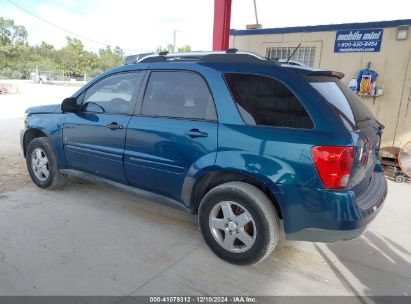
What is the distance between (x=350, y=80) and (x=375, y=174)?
149 inches

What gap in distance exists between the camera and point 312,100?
8.30 ft

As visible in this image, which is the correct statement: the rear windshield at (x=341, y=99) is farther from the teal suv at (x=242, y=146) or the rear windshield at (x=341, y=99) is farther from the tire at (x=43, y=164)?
the tire at (x=43, y=164)

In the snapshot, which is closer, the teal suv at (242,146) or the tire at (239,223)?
the teal suv at (242,146)

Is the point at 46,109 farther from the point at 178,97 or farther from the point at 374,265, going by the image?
the point at 374,265

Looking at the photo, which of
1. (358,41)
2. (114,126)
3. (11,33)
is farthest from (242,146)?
(11,33)

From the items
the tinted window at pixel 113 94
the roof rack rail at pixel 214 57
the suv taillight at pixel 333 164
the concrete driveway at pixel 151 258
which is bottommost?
the concrete driveway at pixel 151 258

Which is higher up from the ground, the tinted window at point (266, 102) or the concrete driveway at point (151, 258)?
the tinted window at point (266, 102)

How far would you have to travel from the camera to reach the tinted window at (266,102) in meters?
2.56

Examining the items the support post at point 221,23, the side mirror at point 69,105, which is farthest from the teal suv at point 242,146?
the support post at point 221,23

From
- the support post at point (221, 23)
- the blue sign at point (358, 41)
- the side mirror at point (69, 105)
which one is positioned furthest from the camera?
the support post at point (221, 23)

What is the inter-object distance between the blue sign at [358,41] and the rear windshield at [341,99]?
12.1 feet

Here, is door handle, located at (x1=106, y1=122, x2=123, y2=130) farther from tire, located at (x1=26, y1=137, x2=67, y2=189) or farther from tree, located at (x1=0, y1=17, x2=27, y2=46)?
tree, located at (x1=0, y1=17, x2=27, y2=46)

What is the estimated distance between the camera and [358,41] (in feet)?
20.5

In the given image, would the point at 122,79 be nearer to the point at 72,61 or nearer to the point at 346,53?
the point at 346,53
